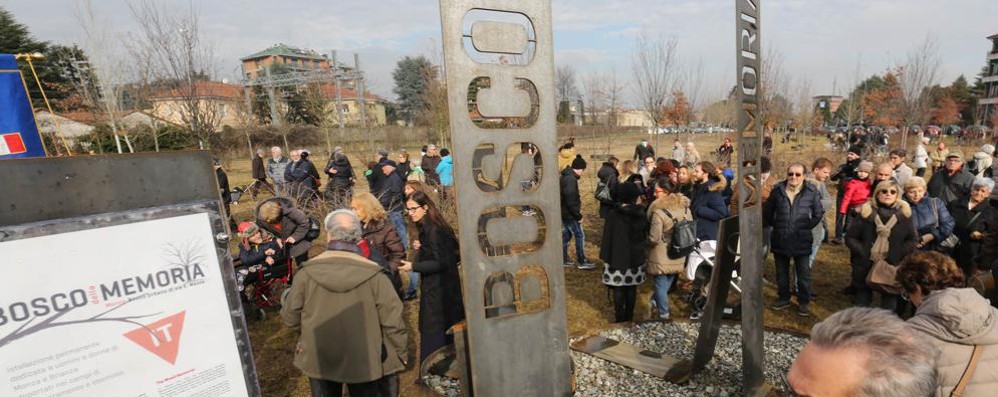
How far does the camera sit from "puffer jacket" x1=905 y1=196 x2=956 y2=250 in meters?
4.50

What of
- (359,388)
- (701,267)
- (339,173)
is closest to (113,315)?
(359,388)

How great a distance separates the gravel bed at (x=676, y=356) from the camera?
3.66 m

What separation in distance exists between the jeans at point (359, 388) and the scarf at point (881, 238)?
Result: 14.8 ft

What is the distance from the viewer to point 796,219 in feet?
16.1

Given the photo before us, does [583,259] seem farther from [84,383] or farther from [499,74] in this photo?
[84,383]

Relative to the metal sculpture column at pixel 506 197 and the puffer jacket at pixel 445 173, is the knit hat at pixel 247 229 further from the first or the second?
the puffer jacket at pixel 445 173

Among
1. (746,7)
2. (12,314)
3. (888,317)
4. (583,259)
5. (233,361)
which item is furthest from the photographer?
(583,259)

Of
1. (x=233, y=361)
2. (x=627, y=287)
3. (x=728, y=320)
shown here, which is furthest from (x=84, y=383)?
(x=728, y=320)

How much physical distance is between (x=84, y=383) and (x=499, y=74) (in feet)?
7.40

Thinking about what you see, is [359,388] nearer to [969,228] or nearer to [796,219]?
[796,219]

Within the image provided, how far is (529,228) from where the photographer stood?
2707 millimetres

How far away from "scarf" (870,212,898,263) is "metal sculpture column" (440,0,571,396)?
3.47 meters

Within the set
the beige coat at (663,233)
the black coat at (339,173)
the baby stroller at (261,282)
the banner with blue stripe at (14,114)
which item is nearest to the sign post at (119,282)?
the banner with blue stripe at (14,114)

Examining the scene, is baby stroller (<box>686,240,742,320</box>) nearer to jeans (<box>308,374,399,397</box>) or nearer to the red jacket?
the red jacket
